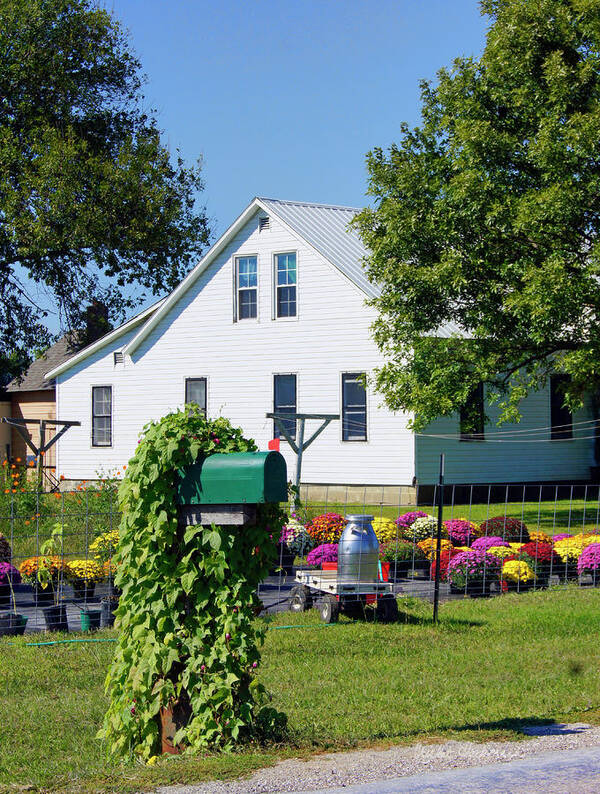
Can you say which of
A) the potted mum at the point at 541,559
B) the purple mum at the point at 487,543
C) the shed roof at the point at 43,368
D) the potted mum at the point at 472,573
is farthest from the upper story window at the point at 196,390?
the potted mum at the point at 472,573

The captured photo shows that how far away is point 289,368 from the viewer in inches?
1095

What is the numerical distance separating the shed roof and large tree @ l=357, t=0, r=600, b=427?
767 inches

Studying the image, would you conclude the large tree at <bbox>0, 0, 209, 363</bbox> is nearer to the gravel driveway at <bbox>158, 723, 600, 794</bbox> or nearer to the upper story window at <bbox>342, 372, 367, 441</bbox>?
the upper story window at <bbox>342, 372, 367, 441</bbox>

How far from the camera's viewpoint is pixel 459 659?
8.66 metres

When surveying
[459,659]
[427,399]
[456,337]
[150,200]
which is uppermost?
[150,200]

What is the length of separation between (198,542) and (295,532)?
9.62 m

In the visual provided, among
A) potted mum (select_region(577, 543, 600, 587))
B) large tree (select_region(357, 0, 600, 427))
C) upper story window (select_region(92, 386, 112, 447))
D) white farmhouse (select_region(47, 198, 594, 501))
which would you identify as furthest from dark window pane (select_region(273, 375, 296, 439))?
potted mum (select_region(577, 543, 600, 587))

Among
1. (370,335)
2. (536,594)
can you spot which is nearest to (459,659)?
(536,594)

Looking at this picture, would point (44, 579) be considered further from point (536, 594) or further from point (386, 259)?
point (386, 259)

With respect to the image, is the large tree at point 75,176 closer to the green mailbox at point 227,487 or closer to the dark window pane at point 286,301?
the dark window pane at point 286,301

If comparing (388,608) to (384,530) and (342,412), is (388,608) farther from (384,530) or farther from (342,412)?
(342,412)

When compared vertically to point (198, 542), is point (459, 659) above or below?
below

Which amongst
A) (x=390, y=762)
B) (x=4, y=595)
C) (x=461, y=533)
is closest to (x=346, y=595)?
(x=4, y=595)

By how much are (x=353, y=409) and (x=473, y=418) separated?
441 cm
